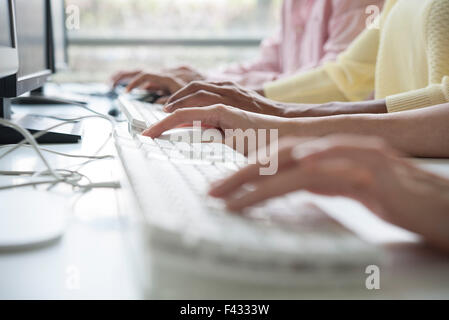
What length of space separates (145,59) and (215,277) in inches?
92.9

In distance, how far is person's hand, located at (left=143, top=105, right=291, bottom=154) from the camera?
2.09 feet

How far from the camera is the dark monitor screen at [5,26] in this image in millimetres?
688

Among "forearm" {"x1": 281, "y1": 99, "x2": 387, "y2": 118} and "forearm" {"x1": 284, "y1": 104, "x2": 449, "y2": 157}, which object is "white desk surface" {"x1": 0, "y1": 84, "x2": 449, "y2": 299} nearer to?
"forearm" {"x1": 284, "y1": 104, "x2": 449, "y2": 157}

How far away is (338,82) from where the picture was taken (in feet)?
3.89

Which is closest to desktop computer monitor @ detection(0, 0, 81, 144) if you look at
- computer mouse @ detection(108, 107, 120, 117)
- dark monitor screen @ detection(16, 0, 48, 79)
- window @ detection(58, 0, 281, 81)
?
dark monitor screen @ detection(16, 0, 48, 79)

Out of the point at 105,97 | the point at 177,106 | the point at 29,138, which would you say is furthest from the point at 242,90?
the point at 105,97

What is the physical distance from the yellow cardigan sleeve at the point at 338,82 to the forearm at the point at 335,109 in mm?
372

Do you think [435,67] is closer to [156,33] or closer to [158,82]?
[158,82]

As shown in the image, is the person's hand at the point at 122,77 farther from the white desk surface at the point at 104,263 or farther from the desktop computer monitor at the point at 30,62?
the white desk surface at the point at 104,263

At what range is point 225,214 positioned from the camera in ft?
1.08

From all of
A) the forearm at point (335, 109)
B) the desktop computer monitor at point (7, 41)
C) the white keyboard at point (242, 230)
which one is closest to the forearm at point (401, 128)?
the forearm at point (335, 109)

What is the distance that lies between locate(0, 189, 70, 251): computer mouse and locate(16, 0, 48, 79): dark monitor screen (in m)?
0.44

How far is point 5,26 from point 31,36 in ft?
1.17

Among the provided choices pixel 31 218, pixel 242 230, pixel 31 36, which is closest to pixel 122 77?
pixel 31 36
